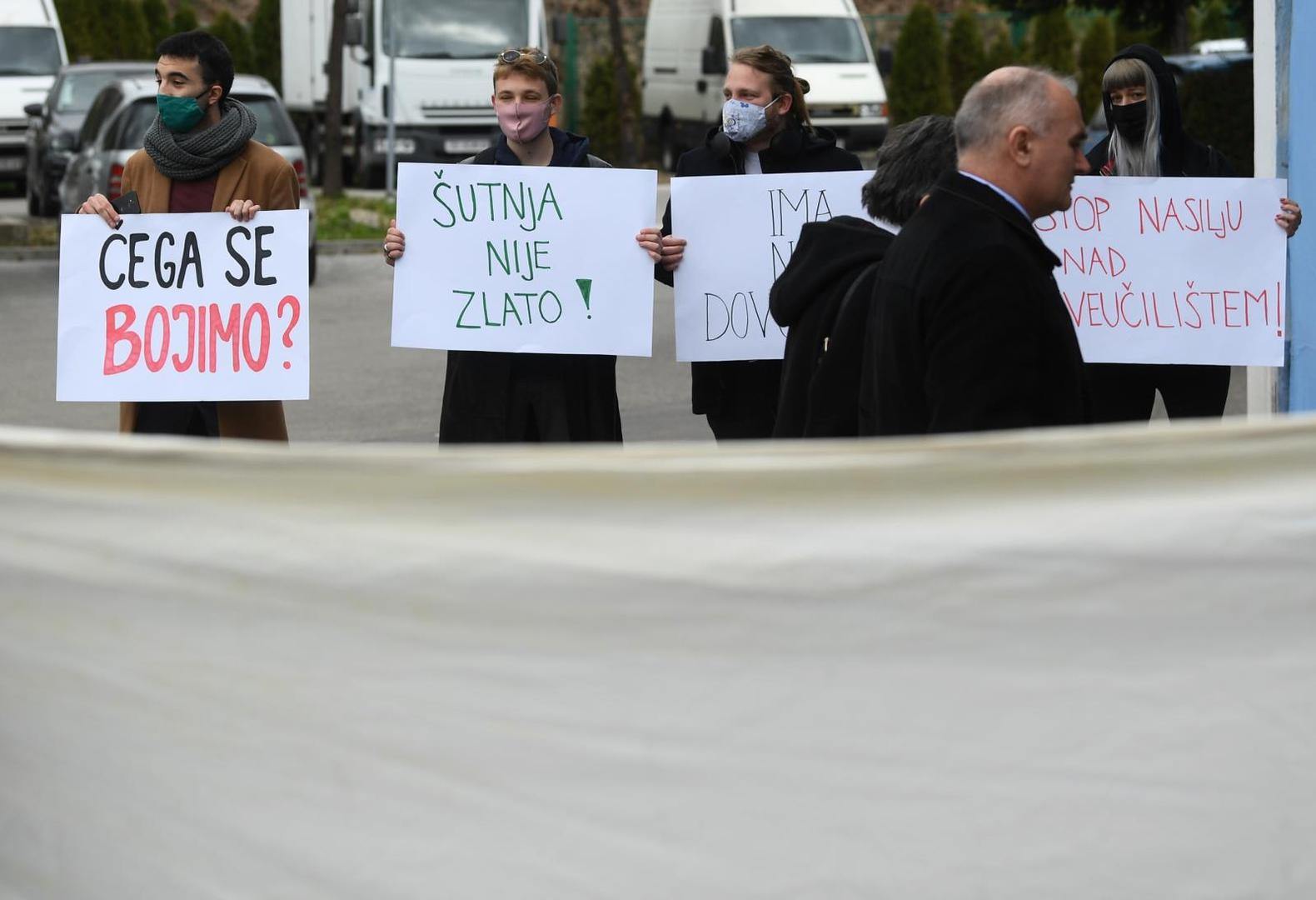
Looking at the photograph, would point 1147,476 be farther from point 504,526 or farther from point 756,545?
point 504,526

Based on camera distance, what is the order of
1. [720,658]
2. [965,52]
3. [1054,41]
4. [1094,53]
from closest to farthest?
[720,658] → [965,52] → [1094,53] → [1054,41]

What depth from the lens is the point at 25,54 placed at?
25141 mm

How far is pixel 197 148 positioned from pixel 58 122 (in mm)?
16872

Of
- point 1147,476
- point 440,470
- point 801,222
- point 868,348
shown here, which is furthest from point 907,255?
point 801,222

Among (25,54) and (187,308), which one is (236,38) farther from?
(187,308)

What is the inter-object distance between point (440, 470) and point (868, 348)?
1452 millimetres

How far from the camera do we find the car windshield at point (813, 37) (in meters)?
26.8

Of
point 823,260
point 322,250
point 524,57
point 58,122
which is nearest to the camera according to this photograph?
point 823,260

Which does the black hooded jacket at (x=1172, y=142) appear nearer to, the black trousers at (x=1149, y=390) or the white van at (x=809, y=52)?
the black trousers at (x=1149, y=390)

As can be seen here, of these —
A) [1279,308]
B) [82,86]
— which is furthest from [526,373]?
[82,86]

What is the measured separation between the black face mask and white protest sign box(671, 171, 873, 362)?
0.85 meters

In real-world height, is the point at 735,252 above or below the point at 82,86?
below

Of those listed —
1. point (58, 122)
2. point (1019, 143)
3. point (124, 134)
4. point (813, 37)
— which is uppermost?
point (813, 37)

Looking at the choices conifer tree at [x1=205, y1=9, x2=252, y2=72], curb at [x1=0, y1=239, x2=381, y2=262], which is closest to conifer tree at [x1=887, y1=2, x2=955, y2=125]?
conifer tree at [x1=205, y1=9, x2=252, y2=72]
